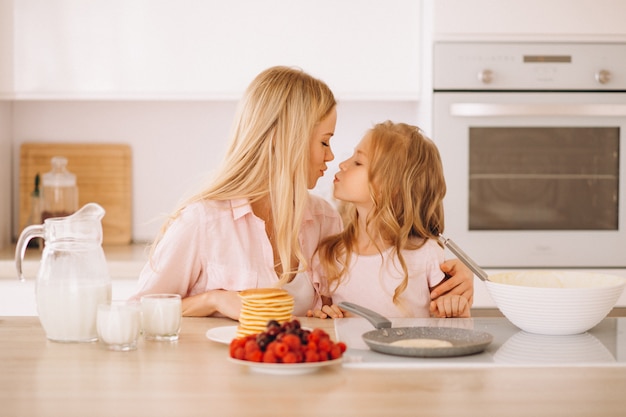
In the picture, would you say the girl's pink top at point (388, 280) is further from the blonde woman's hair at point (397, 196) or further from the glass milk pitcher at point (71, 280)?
the glass milk pitcher at point (71, 280)

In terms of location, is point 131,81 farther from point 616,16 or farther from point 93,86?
point 616,16

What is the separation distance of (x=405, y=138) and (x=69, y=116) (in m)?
1.79

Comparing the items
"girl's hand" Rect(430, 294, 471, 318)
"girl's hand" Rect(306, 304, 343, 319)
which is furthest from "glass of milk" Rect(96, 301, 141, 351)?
"girl's hand" Rect(430, 294, 471, 318)

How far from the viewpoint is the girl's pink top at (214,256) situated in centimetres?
195

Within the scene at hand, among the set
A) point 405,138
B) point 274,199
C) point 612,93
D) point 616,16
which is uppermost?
point 616,16

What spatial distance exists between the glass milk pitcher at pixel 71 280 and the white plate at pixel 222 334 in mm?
183

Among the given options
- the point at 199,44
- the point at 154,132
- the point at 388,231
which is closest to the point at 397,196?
the point at 388,231

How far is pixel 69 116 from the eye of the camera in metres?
3.53

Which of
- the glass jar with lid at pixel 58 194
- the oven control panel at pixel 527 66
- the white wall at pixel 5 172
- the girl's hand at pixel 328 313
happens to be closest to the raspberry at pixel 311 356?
the girl's hand at pixel 328 313

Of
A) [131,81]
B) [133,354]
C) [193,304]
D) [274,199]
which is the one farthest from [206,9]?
[133,354]

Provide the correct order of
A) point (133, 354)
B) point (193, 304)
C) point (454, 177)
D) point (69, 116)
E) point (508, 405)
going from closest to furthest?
1. point (508, 405)
2. point (133, 354)
3. point (193, 304)
4. point (454, 177)
5. point (69, 116)

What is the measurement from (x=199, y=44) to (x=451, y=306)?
1633mm

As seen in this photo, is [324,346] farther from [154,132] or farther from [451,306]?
[154,132]

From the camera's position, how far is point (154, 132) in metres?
3.54
